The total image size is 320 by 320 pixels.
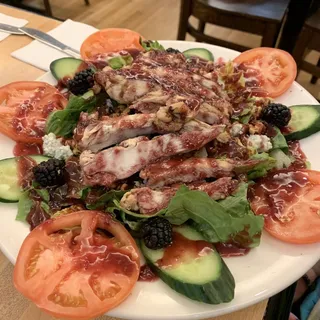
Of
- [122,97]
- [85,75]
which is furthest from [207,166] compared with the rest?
[85,75]

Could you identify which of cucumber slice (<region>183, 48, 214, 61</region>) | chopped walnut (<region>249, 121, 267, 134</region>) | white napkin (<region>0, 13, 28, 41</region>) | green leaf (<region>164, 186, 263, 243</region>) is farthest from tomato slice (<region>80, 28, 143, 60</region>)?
green leaf (<region>164, 186, 263, 243</region>)

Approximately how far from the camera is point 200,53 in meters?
2.62

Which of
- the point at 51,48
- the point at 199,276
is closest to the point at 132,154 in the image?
the point at 199,276

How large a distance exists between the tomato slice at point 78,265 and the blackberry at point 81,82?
0.93 m

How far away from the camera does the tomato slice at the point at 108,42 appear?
2.67 metres

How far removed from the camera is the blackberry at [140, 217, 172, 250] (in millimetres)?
1499

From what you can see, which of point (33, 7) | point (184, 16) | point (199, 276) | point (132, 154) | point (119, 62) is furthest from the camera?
point (33, 7)

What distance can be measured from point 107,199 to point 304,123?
1.16m

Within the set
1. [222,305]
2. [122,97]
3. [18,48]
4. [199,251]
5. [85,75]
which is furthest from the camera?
[18,48]

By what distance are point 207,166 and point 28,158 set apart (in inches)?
34.4

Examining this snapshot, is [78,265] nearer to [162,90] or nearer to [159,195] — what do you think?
[159,195]

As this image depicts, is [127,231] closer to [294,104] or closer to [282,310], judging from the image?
[282,310]

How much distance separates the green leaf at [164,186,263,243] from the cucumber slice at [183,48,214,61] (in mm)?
1330

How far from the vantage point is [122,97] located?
2076 mm
